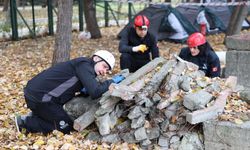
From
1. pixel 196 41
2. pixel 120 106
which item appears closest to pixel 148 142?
pixel 120 106

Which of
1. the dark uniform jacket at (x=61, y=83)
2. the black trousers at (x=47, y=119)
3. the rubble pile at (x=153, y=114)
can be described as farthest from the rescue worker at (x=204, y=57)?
the black trousers at (x=47, y=119)

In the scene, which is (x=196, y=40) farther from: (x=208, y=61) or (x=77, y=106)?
(x=77, y=106)

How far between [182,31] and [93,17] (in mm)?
2781

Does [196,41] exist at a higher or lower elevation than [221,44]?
higher

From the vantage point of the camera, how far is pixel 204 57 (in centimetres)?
606

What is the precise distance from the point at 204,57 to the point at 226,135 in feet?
6.35

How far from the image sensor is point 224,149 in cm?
439

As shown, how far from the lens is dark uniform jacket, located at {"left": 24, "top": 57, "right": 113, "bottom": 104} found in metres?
4.57

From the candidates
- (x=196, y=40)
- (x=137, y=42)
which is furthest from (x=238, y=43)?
(x=137, y=42)

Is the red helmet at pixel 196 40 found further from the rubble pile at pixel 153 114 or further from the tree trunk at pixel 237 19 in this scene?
the tree trunk at pixel 237 19

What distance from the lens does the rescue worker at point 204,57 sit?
5.92 m

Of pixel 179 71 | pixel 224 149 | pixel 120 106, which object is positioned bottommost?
pixel 224 149

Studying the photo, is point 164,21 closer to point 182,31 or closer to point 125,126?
point 182,31

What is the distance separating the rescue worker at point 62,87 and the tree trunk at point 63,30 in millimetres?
2924
